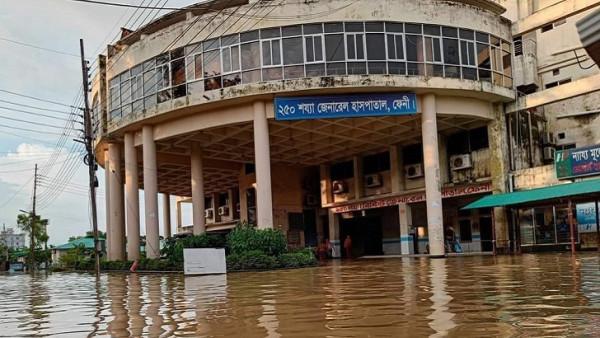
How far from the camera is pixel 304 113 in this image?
84.4ft

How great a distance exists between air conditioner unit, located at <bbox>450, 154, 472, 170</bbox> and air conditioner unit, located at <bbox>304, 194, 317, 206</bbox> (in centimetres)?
1150

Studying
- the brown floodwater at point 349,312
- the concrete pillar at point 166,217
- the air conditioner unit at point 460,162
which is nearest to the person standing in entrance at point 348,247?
the air conditioner unit at point 460,162

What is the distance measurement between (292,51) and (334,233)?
16.1m

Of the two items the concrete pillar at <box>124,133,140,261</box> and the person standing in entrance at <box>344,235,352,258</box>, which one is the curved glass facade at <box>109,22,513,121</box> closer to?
the concrete pillar at <box>124,133,140,261</box>

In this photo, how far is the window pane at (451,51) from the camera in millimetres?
27486

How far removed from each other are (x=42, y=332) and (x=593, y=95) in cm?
2962

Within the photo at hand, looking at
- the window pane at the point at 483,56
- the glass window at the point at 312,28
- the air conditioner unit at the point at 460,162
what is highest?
the glass window at the point at 312,28

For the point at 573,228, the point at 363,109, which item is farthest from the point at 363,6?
the point at 573,228

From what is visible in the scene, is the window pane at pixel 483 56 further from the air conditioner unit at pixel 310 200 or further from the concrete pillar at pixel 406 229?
the air conditioner unit at pixel 310 200

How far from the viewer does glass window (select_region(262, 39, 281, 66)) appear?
86.6ft

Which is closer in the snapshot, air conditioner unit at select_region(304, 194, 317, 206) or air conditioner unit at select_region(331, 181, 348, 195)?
air conditioner unit at select_region(331, 181, 348, 195)

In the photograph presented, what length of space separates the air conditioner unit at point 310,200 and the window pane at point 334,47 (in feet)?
52.1

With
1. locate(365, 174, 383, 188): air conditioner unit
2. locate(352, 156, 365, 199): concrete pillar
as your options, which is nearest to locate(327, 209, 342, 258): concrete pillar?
locate(352, 156, 365, 199): concrete pillar

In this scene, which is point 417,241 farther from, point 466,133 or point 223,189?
point 223,189
